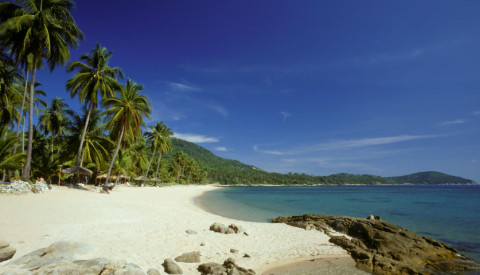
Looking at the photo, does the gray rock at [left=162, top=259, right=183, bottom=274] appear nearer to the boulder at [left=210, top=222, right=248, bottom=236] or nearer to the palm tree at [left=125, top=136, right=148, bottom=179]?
the boulder at [left=210, top=222, right=248, bottom=236]

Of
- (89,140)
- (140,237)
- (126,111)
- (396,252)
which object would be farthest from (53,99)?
(396,252)

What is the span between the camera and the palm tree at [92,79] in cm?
2186

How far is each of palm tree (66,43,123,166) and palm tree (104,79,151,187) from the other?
124 centimetres

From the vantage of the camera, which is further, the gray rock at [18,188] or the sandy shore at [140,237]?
the gray rock at [18,188]

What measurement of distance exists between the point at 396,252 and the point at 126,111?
2501 centimetres

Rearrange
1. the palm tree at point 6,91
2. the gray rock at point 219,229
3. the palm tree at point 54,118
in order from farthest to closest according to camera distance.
Answer: the palm tree at point 54,118, the palm tree at point 6,91, the gray rock at point 219,229

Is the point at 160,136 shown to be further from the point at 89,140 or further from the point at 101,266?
the point at 101,266

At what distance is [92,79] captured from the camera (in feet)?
72.7

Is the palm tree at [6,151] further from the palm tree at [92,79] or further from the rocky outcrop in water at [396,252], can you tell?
the rocky outcrop in water at [396,252]

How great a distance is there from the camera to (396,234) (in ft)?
34.7

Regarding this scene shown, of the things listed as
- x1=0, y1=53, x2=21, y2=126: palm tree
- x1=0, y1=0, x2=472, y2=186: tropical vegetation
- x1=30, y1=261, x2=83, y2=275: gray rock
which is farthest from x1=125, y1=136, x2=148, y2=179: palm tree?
x1=30, y1=261, x2=83, y2=275: gray rock

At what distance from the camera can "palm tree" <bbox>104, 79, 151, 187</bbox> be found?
23.8 meters

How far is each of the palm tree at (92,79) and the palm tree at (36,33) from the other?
10.0ft

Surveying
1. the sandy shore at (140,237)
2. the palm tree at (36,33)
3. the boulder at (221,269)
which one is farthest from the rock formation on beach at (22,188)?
the boulder at (221,269)
